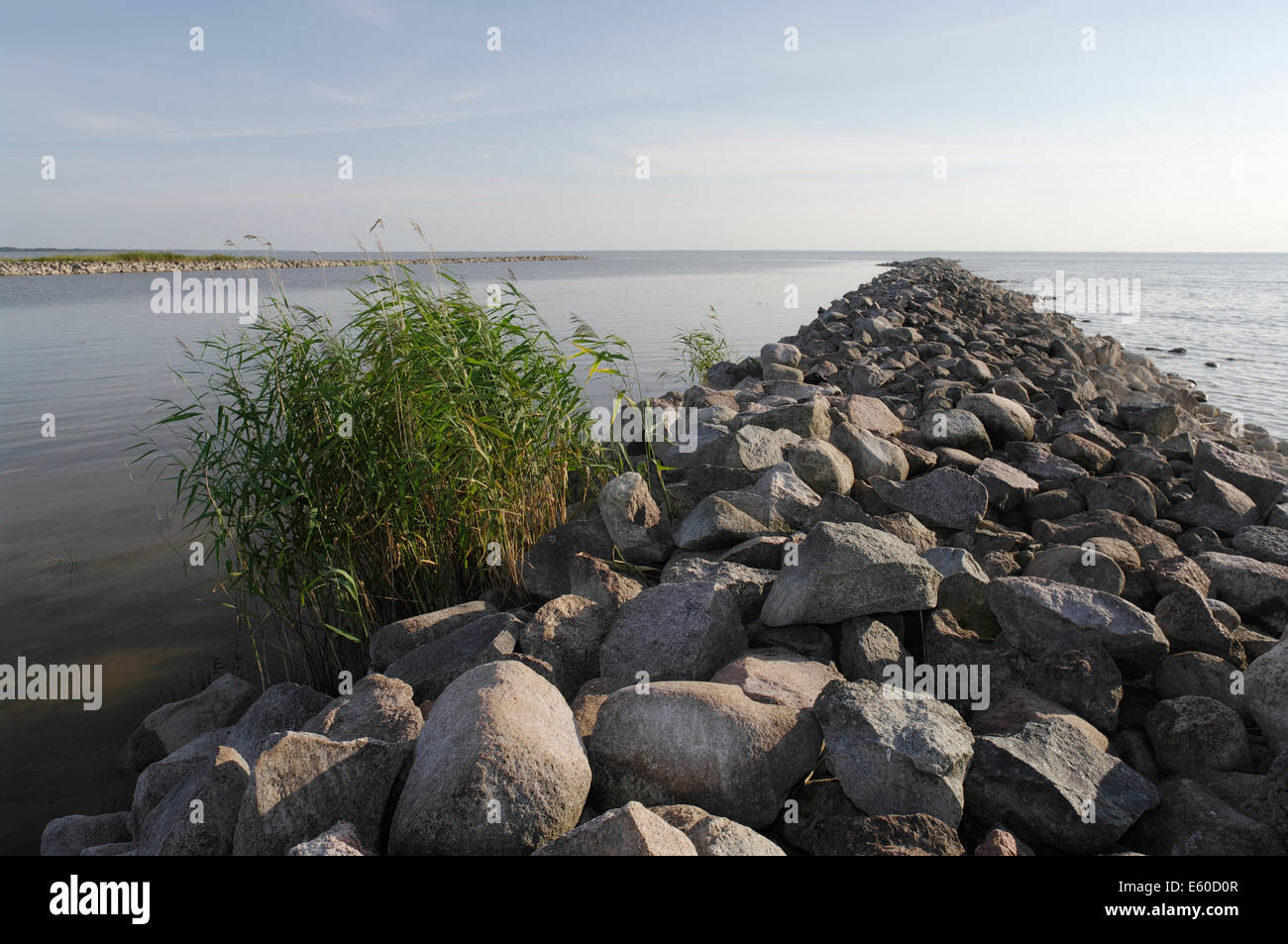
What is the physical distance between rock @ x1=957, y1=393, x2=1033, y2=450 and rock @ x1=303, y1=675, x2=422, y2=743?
4.70 m

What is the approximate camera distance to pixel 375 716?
2812mm

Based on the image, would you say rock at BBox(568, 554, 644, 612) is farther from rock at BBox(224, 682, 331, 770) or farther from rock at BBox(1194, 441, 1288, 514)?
rock at BBox(1194, 441, 1288, 514)

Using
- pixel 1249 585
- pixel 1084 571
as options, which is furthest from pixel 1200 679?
pixel 1249 585

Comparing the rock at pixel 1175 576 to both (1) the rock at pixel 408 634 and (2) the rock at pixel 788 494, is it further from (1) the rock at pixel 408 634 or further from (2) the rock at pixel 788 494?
(1) the rock at pixel 408 634

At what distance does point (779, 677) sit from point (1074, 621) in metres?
1.23

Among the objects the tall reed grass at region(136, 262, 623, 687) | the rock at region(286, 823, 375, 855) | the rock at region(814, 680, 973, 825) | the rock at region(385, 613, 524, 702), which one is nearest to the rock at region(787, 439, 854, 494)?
the tall reed grass at region(136, 262, 623, 687)

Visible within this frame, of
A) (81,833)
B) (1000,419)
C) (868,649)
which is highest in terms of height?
(1000,419)

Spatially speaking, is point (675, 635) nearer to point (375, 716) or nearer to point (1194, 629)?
point (375, 716)

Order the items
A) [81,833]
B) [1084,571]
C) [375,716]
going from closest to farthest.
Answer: [375,716], [81,833], [1084,571]

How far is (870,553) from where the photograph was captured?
3174 mm

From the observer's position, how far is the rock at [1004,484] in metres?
4.64

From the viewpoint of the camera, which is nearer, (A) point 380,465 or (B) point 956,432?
(A) point 380,465

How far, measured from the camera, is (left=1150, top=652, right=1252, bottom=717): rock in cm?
285
